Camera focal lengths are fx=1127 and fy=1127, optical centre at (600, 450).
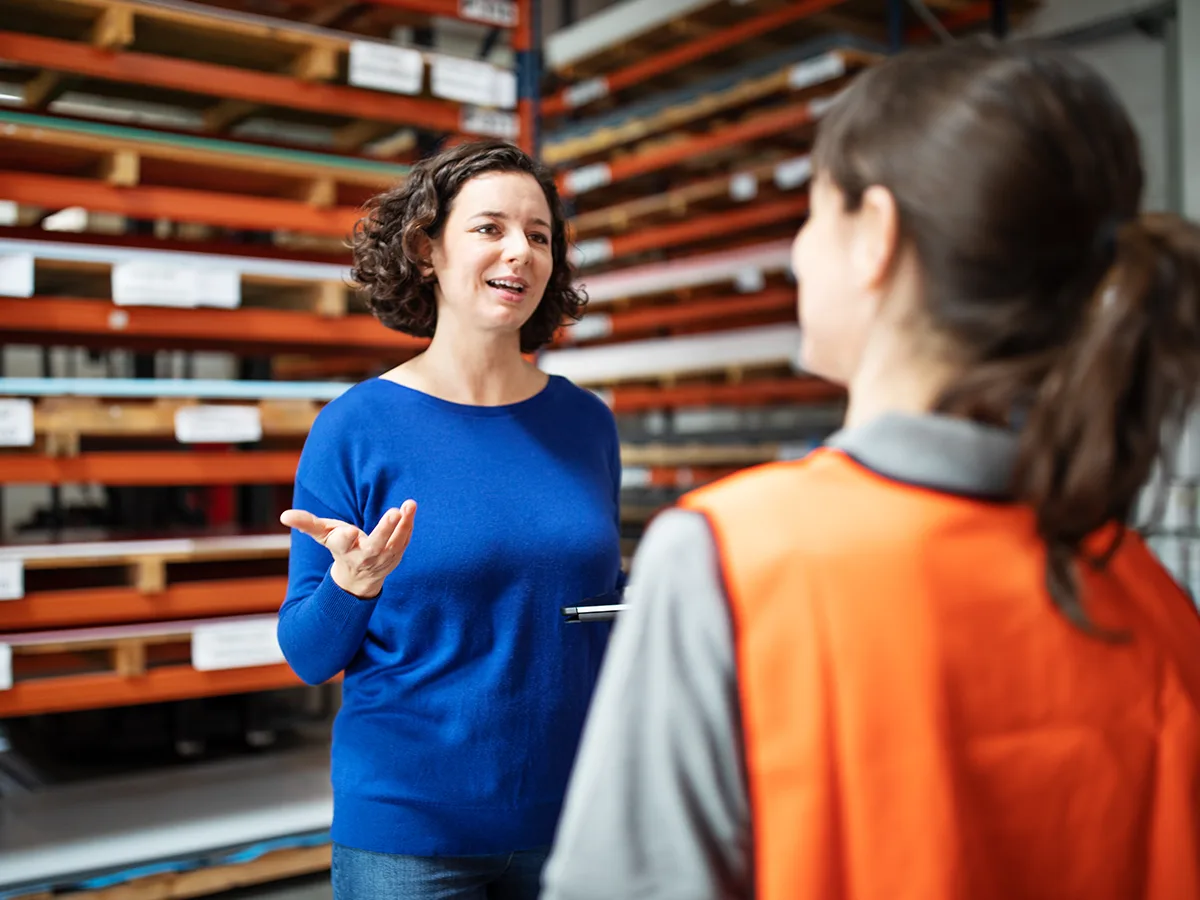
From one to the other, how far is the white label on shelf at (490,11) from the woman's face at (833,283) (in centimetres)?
A: 339

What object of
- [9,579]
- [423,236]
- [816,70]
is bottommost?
[9,579]

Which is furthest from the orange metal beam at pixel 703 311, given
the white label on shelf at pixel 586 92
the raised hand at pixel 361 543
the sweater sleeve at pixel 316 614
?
the raised hand at pixel 361 543

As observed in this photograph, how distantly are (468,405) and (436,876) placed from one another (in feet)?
2.72

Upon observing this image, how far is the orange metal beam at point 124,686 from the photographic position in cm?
318

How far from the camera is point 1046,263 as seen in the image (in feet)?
3.04

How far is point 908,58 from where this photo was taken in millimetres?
963

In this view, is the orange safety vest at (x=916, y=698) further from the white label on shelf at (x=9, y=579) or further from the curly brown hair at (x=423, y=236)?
the white label on shelf at (x=9, y=579)

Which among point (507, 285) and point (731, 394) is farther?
point (731, 394)

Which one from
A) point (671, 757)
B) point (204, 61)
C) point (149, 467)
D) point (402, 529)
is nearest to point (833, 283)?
point (671, 757)

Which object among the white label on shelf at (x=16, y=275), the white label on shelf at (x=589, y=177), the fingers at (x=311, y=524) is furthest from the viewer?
the white label on shelf at (x=589, y=177)

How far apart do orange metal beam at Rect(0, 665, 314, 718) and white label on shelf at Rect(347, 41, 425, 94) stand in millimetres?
1931

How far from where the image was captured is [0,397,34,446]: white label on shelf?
3162 millimetres

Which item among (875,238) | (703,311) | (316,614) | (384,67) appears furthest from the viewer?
(703,311)

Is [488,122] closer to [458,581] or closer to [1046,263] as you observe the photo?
[458,581]
